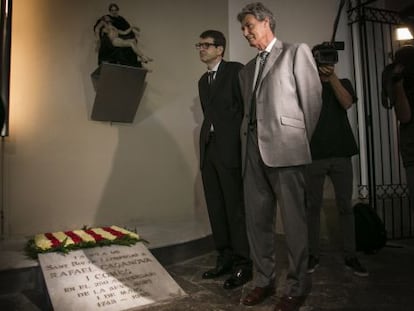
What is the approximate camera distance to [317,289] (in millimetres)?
2020

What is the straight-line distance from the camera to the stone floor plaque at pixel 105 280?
5.94 ft

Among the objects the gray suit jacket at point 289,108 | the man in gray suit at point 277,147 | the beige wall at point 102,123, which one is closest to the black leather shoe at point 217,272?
the man in gray suit at point 277,147

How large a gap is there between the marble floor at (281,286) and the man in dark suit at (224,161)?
162 mm

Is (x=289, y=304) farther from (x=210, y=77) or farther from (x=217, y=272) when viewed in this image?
(x=210, y=77)

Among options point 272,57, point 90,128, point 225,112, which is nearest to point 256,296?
point 225,112

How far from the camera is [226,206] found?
228 cm

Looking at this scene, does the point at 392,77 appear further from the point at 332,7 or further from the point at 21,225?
the point at 21,225

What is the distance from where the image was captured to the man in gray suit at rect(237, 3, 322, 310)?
5.69ft

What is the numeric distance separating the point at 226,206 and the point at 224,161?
30cm

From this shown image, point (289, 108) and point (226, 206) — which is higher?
point (289, 108)

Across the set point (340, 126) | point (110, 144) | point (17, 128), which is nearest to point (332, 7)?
point (340, 126)

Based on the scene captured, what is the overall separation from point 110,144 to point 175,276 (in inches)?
60.7

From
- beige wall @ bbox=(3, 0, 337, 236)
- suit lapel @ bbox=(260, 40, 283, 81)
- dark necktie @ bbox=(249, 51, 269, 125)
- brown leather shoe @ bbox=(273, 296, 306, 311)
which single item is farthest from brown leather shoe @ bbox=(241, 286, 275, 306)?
beige wall @ bbox=(3, 0, 337, 236)

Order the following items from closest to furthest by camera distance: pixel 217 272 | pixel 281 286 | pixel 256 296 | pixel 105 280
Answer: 1. pixel 256 296
2. pixel 105 280
3. pixel 281 286
4. pixel 217 272
